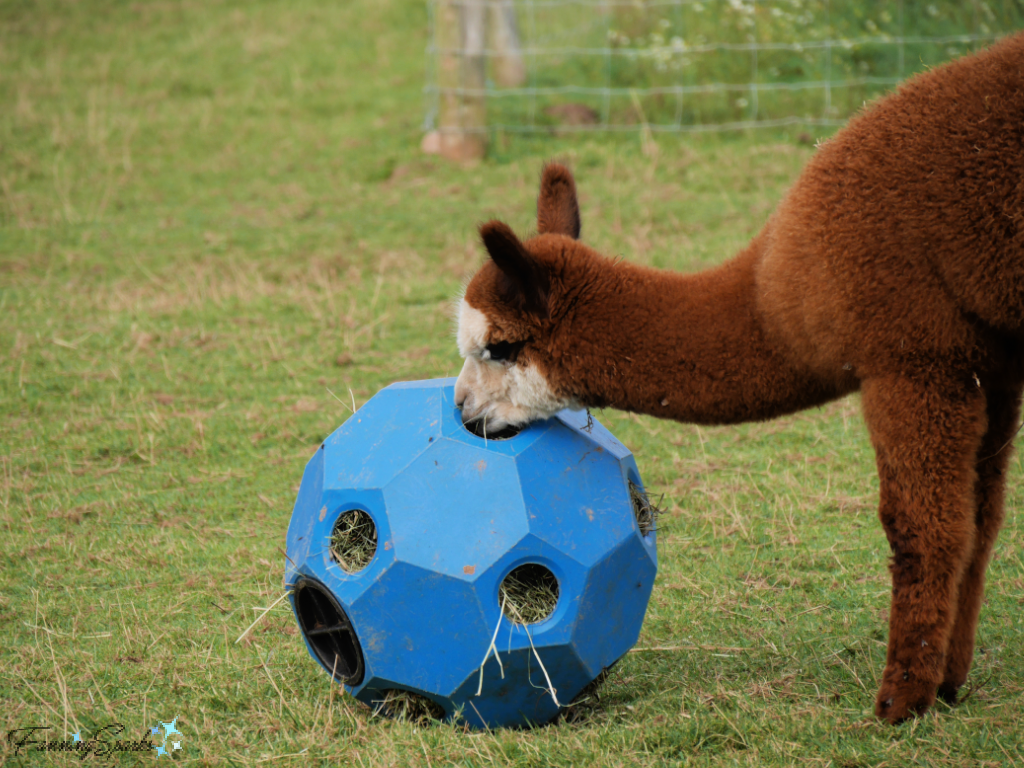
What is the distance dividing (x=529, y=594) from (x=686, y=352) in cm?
93

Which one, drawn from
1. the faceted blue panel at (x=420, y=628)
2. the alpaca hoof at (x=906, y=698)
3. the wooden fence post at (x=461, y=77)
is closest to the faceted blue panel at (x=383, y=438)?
the faceted blue panel at (x=420, y=628)

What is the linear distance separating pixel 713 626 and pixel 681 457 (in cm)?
181

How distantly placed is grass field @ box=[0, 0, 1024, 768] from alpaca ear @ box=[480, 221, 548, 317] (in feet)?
2.57

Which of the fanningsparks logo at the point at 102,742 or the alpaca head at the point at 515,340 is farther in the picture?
the alpaca head at the point at 515,340

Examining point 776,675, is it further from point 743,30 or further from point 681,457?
point 743,30

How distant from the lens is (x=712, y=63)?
1256 cm

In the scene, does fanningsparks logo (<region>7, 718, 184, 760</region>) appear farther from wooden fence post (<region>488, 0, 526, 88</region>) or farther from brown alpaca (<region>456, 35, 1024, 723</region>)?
wooden fence post (<region>488, 0, 526, 88</region>)

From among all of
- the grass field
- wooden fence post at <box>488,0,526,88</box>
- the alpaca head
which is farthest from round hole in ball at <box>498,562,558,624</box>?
wooden fence post at <box>488,0,526,88</box>

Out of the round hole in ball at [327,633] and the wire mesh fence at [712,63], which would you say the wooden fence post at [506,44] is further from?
the round hole in ball at [327,633]

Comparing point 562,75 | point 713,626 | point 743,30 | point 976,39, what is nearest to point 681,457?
point 713,626

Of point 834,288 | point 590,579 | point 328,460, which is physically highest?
point 834,288

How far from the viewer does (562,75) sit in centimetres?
1404

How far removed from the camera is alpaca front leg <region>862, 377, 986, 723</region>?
307cm

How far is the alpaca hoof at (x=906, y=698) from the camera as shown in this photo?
3184mm
